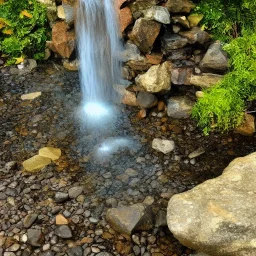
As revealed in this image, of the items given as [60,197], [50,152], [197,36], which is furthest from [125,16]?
[60,197]

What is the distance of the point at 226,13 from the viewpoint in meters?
6.67

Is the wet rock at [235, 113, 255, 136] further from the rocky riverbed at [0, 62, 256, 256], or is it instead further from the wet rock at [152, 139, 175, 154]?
the wet rock at [152, 139, 175, 154]

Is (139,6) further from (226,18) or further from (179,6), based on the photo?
(226,18)

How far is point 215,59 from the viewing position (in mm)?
6266

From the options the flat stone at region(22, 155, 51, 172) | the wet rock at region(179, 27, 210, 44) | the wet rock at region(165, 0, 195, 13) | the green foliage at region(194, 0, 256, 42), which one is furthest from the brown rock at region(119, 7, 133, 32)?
the flat stone at region(22, 155, 51, 172)

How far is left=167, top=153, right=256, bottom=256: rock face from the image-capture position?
3.88 metres

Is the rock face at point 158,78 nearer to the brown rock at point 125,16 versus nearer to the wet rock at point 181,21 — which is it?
the wet rock at point 181,21

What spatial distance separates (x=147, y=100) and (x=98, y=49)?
64.3 inches

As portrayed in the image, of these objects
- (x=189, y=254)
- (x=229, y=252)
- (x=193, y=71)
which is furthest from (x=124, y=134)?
(x=229, y=252)

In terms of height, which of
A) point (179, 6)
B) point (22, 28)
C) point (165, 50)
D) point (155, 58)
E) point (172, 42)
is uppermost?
point (179, 6)

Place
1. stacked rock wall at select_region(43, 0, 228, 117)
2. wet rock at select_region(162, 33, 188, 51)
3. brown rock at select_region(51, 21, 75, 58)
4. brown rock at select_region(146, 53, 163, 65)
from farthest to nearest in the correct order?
brown rock at select_region(51, 21, 75, 58) → brown rock at select_region(146, 53, 163, 65) → wet rock at select_region(162, 33, 188, 51) → stacked rock wall at select_region(43, 0, 228, 117)

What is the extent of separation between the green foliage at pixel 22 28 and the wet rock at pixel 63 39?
1.36 ft

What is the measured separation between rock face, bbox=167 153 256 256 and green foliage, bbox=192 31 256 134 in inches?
62.2

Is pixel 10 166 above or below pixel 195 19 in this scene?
below
